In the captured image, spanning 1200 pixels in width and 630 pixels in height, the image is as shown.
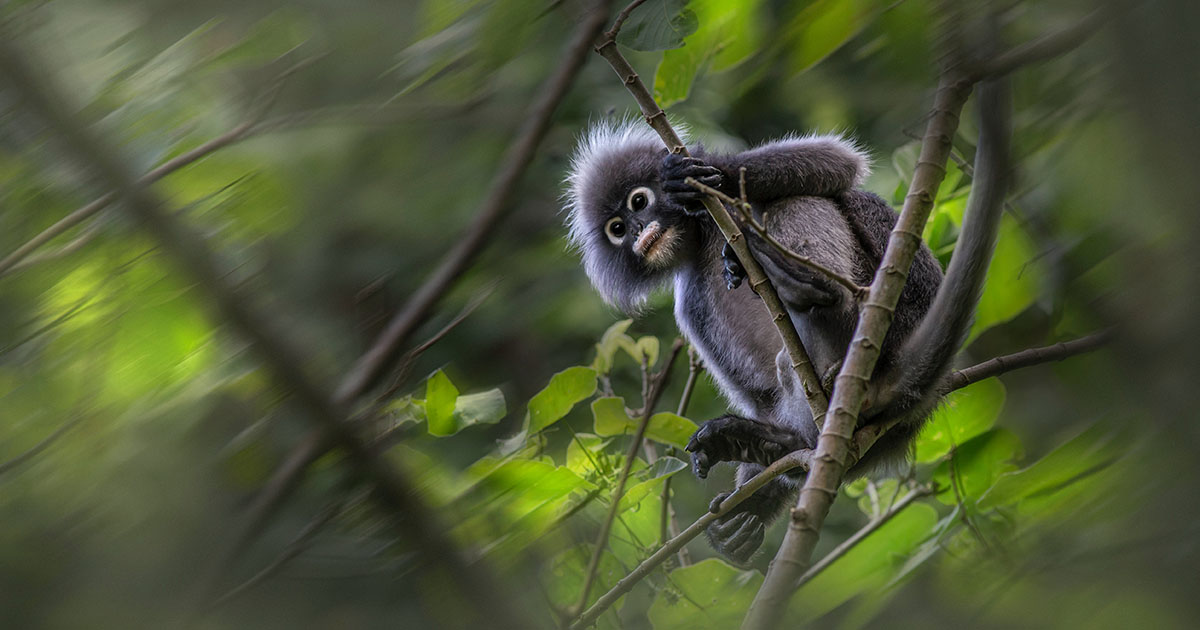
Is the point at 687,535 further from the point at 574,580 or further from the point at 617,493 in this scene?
the point at 574,580

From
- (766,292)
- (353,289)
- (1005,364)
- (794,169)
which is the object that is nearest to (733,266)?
(794,169)

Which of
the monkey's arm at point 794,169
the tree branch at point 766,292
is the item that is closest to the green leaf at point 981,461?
the tree branch at point 766,292

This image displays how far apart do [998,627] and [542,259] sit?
3.04m

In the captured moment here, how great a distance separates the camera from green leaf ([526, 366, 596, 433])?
2.21m

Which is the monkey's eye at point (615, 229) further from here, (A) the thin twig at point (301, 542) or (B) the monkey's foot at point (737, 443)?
(A) the thin twig at point (301, 542)

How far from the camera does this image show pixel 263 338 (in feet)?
2.44

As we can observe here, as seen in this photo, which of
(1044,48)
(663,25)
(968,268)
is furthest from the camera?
(663,25)

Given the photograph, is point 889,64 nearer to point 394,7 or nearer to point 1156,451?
point 1156,451

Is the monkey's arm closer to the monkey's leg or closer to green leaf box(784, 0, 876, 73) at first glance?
the monkey's leg

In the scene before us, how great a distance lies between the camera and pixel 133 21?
875mm

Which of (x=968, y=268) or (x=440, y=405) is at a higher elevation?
(x=440, y=405)

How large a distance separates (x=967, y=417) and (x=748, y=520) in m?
0.82

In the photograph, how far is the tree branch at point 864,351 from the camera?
939 mm

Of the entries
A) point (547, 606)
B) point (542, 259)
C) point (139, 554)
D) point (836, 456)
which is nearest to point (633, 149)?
point (542, 259)
